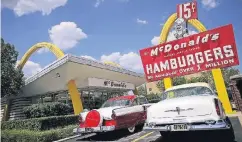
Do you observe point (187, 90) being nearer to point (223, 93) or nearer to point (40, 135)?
point (40, 135)

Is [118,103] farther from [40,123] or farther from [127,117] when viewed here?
[40,123]

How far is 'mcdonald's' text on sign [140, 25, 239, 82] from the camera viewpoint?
16344mm

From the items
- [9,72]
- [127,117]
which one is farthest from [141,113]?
[9,72]

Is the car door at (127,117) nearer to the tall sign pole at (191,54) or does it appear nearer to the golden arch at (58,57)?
the tall sign pole at (191,54)

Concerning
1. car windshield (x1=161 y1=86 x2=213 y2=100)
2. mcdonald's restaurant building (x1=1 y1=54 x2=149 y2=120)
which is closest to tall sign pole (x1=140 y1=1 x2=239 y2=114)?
mcdonald's restaurant building (x1=1 y1=54 x2=149 y2=120)

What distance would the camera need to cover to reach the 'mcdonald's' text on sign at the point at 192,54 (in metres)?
16.3

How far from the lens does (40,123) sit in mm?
13547

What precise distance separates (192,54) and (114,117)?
9628 millimetres

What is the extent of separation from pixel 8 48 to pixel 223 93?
775 inches

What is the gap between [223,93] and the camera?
23375 mm

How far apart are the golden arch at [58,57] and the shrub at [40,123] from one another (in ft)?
20.0

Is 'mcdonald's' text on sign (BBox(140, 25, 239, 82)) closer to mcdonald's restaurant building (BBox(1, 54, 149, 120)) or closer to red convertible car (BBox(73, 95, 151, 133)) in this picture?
mcdonald's restaurant building (BBox(1, 54, 149, 120))

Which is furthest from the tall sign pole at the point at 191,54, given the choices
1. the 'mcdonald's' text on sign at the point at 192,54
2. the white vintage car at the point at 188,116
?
the white vintage car at the point at 188,116

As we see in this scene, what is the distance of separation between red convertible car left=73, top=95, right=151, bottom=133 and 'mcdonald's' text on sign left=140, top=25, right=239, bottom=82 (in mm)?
6871
